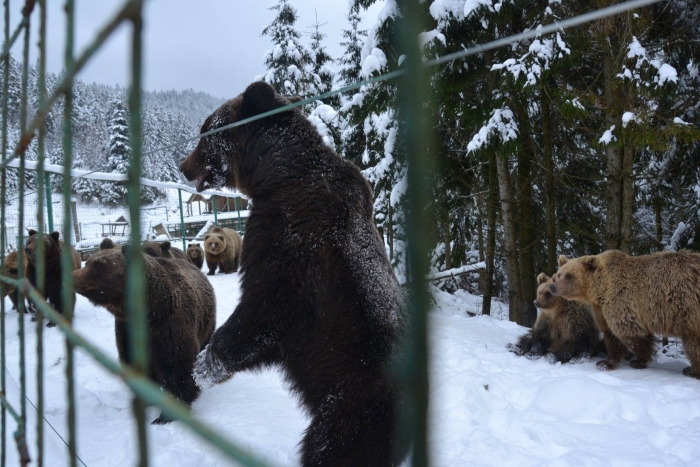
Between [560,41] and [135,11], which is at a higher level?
[560,41]

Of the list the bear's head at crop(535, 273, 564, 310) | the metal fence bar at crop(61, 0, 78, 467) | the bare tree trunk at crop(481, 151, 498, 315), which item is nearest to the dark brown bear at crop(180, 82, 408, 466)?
the metal fence bar at crop(61, 0, 78, 467)

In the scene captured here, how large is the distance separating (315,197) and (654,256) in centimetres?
433

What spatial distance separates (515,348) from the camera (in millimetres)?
6184

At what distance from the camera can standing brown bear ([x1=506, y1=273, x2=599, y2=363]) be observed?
5.95 metres

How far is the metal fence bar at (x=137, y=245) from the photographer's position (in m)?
0.61

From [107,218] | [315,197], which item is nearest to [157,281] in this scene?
[315,197]

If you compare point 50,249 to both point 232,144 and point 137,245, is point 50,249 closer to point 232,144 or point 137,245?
point 232,144

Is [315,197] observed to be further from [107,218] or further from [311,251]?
[107,218]

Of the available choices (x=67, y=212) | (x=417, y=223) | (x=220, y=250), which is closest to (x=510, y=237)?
(x=220, y=250)

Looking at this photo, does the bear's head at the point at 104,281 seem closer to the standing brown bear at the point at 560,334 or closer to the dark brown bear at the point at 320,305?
the dark brown bear at the point at 320,305

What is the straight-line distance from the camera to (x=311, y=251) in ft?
8.37

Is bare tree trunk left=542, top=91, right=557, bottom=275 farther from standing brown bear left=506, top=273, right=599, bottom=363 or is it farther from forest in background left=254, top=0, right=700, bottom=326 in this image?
standing brown bear left=506, top=273, right=599, bottom=363

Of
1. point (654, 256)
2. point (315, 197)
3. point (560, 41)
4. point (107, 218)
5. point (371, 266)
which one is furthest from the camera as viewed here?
point (107, 218)

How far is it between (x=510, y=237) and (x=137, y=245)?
10.4 m
